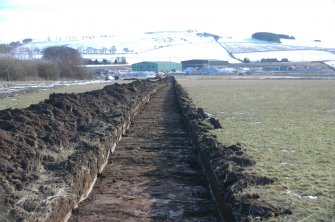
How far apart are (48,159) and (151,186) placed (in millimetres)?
2073

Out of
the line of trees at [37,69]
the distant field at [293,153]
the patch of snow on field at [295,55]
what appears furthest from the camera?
the patch of snow on field at [295,55]

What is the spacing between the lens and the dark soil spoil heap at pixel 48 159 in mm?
6055

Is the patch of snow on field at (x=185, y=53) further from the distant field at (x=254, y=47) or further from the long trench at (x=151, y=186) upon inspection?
the long trench at (x=151, y=186)

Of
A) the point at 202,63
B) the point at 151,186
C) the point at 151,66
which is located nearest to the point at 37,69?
the point at 151,186

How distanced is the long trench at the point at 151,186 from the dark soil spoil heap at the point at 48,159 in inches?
12.0

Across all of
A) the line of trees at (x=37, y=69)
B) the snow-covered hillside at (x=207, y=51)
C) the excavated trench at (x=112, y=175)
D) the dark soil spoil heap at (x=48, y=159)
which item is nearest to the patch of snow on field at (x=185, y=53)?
the snow-covered hillside at (x=207, y=51)

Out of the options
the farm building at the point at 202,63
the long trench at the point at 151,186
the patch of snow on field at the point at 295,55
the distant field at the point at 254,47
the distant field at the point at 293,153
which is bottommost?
the long trench at the point at 151,186

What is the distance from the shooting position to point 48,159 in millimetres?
8695

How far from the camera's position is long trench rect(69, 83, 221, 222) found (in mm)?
7168

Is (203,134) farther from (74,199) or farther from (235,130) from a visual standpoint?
(74,199)

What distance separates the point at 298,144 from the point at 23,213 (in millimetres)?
8236

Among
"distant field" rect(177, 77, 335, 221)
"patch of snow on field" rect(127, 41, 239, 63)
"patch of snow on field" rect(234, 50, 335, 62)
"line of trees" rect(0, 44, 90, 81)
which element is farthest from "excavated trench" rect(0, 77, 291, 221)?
"patch of snow on field" rect(234, 50, 335, 62)

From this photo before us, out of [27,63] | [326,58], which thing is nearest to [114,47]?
[326,58]

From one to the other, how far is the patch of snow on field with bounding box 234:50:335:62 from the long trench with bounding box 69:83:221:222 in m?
145
